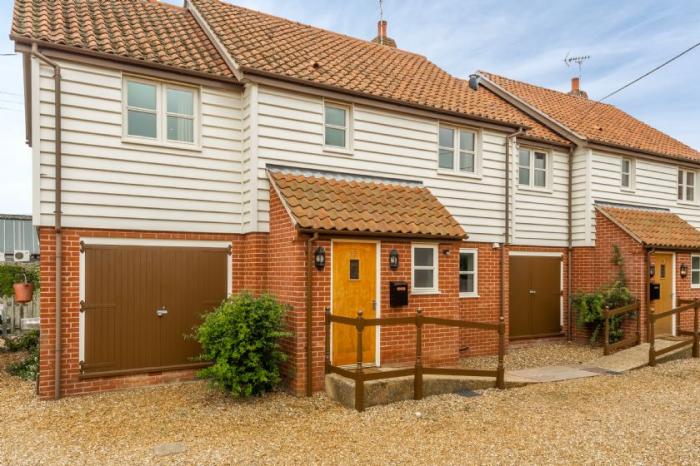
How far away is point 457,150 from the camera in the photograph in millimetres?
11977

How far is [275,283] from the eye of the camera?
29.7 feet

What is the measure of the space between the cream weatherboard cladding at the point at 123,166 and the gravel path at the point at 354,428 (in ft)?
9.51

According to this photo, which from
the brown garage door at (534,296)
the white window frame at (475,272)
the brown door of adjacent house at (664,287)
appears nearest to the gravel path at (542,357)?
the brown garage door at (534,296)

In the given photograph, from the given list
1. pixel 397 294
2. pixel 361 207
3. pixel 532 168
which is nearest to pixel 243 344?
pixel 397 294

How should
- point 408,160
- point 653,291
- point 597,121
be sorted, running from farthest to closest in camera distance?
1. point 597,121
2. point 653,291
3. point 408,160

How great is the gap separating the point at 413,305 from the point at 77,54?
7.08m

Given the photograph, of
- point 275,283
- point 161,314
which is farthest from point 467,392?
point 161,314

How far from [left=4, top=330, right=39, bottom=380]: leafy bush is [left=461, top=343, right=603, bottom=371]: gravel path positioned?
333 inches

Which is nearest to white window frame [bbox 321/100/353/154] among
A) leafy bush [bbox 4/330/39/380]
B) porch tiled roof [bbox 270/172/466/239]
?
porch tiled roof [bbox 270/172/466/239]

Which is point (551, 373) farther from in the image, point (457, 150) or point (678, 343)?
point (457, 150)

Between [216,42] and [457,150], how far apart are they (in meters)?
5.82

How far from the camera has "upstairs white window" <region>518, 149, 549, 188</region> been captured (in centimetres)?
1333

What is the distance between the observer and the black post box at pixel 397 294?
9180 millimetres

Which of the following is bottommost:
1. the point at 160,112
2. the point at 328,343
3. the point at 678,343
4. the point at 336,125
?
the point at 678,343
